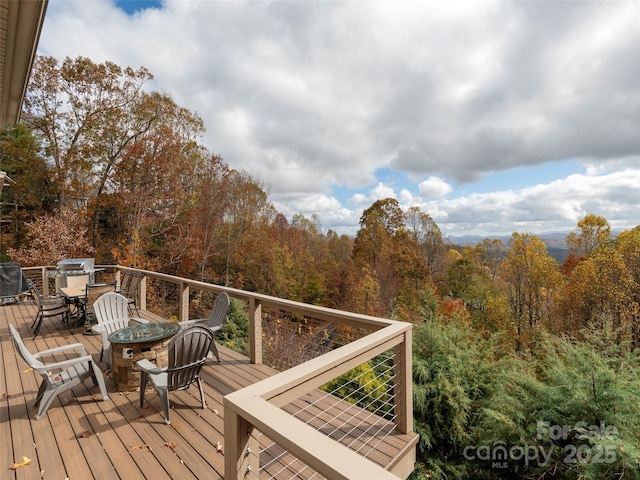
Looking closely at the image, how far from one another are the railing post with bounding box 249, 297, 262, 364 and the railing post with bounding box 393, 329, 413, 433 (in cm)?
207

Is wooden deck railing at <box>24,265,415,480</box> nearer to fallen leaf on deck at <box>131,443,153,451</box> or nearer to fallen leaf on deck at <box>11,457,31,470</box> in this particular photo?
fallen leaf on deck at <box>131,443,153,451</box>

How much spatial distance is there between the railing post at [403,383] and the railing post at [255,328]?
2.07 metres

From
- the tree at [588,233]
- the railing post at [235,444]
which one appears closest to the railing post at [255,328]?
the railing post at [235,444]

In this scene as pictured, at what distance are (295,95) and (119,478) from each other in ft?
37.0

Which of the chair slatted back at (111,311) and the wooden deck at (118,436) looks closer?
the wooden deck at (118,436)

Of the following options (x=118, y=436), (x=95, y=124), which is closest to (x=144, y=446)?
(x=118, y=436)

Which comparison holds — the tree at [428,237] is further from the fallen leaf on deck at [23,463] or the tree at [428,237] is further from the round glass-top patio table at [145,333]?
the fallen leaf on deck at [23,463]

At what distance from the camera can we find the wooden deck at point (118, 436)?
2.25 meters

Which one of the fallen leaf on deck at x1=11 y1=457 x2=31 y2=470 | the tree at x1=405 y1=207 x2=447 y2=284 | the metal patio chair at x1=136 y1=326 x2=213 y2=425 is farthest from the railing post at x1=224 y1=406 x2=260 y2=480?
the tree at x1=405 y1=207 x2=447 y2=284

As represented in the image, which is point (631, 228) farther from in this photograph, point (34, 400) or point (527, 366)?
point (34, 400)

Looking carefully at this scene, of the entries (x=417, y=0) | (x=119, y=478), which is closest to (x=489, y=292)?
(x=417, y=0)

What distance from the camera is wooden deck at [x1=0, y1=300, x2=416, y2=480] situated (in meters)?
2.25

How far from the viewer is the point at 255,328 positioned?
13.4 ft

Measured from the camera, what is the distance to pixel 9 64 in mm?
2789
